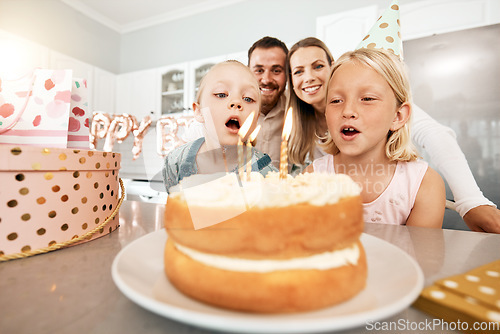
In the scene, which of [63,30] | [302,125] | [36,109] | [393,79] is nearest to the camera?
[36,109]

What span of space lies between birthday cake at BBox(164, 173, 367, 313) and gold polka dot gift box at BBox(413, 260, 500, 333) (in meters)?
0.08

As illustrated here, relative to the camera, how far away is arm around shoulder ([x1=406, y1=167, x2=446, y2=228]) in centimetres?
108

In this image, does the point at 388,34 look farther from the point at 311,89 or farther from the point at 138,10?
the point at 138,10

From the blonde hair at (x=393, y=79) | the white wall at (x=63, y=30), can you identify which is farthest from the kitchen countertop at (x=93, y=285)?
the white wall at (x=63, y=30)

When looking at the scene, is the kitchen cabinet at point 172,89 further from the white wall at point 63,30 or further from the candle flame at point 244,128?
the candle flame at point 244,128

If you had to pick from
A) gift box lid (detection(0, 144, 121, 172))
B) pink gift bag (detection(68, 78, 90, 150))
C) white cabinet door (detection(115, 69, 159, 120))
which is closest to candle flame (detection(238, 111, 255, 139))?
gift box lid (detection(0, 144, 121, 172))

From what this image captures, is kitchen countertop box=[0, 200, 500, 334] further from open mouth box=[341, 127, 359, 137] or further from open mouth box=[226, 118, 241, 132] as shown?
open mouth box=[226, 118, 241, 132]

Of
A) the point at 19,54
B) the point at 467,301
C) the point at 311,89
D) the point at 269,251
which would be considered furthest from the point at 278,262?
the point at 19,54

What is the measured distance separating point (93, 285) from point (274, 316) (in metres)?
0.26

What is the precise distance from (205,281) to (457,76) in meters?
2.59

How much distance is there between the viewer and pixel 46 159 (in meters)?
0.48

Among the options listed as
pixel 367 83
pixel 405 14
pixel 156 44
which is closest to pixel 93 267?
pixel 367 83

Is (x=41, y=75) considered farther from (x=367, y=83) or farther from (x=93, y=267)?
(x=367, y=83)

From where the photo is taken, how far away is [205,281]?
297mm
